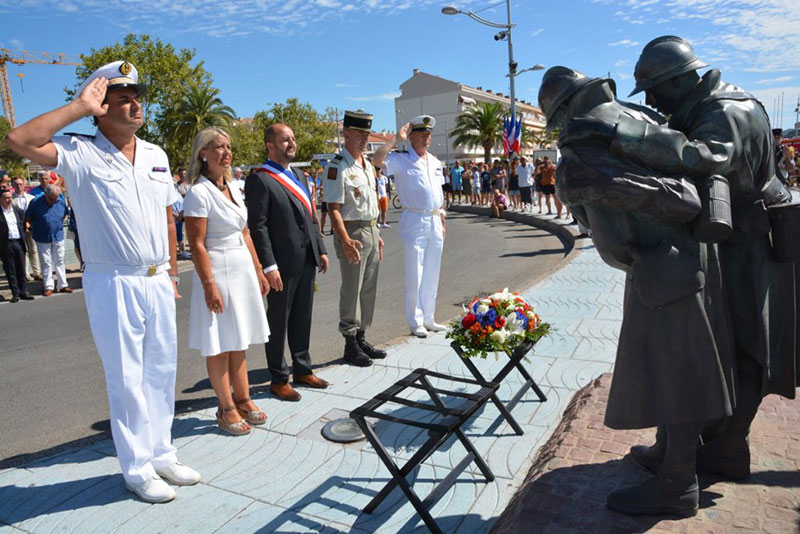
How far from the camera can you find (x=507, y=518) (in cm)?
258

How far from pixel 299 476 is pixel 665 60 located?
285 centimetres

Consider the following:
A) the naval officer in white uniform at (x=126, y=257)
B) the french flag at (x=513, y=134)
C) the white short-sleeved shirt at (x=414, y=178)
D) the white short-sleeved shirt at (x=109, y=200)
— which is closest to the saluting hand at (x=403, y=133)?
the white short-sleeved shirt at (x=414, y=178)

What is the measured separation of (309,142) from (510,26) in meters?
40.0

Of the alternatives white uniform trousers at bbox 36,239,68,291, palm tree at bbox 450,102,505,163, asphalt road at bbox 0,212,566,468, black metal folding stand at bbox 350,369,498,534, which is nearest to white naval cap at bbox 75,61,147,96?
black metal folding stand at bbox 350,369,498,534

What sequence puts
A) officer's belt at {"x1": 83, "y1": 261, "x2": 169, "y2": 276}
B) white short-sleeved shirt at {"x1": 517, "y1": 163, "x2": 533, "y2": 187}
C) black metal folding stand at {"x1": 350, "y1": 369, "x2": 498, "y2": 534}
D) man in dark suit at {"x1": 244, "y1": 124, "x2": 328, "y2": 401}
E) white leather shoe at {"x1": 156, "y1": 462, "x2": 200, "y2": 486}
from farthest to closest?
white short-sleeved shirt at {"x1": 517, "y1": 163, "x2": 533, "y2": 187} < man in dark suit at {"x1": 244, "y1": 124, "x2": 328, "y2": 401} < white leather shoe at {"x1": 156, "y1": 462, "x2": 200, "y2": 486} < officer's belt at {"x1": 83, "y1": 261, "x2": 169, "y2": 276} < black metal folding stand at {"x1": 350, "y1": 369, "x2": 498, "y2": 534}

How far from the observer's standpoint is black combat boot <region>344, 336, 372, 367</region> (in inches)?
209

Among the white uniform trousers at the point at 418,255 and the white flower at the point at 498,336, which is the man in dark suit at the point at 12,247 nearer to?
the white uniform trousers at the point at 418,255

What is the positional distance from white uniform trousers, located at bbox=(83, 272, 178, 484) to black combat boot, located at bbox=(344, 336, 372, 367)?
2.16 m

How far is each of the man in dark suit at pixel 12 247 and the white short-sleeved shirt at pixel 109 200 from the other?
28.1ft

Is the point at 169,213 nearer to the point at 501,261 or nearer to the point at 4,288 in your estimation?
the point at 501,261

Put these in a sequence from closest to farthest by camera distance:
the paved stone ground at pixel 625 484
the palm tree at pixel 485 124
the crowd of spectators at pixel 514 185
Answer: the paved stone ground at pixel 625 484 < the crowd of spectators at pixel 514 185 < the palm tree at pixel 485 124

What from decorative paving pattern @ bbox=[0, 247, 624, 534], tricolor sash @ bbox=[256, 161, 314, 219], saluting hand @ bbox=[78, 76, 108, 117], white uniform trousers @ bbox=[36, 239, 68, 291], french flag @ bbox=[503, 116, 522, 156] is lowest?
decorative paving pattern @ bbox=[0, 247, 624, 534]

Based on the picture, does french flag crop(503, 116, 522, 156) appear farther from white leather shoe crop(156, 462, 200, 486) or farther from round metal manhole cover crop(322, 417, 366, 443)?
white leather shoe crop(156, 462, 200, 486)

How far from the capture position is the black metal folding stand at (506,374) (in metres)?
3.76
